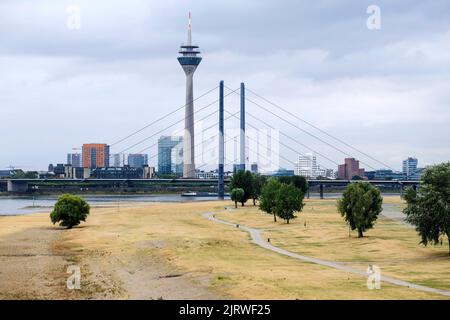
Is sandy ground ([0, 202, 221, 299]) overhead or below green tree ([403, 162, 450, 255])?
below

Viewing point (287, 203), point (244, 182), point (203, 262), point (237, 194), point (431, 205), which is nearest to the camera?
point (203, 262)

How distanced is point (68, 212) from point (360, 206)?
4160cm

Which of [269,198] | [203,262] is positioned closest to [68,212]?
[269,198]

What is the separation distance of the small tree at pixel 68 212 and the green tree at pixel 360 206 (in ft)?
125

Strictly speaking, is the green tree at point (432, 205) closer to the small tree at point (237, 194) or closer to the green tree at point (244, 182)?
the small tree at point (237, 194)

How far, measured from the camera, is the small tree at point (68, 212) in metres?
108

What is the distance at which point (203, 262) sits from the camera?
64.1m

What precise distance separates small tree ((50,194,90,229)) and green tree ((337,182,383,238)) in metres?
38.1

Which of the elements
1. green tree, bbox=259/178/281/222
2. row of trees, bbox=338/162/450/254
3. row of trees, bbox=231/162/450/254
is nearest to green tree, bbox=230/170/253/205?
row of trees, bbox=231/162/450/254

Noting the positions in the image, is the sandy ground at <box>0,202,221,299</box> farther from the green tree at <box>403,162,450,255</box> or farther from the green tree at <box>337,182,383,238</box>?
the green tree at <box>337,182,383,238</box>

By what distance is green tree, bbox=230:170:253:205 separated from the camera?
181000 mm

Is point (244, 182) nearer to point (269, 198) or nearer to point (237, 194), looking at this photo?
point (237, 194)

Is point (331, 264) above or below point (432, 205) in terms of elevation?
below

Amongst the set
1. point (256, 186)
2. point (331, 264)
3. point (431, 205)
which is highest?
point (256, 186)
